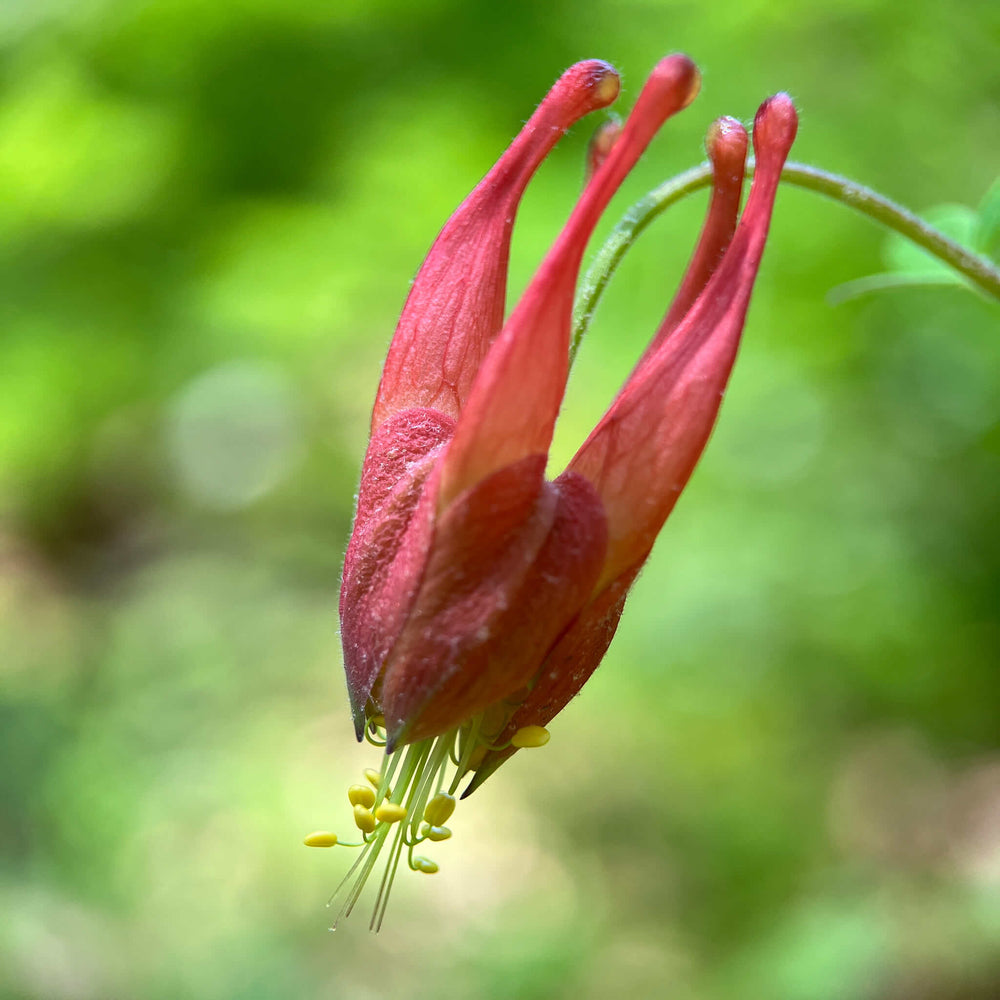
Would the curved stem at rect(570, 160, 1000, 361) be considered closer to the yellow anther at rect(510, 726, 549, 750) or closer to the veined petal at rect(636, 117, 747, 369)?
the veined petal at rect(636, 117, 747, 369)

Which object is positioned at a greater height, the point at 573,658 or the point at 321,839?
the point at 573,658

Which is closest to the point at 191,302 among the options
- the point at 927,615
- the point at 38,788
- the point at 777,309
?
the point at 38,788

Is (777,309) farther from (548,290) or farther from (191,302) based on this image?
(548,290)

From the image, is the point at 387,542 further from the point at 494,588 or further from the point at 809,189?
the point at 809,189

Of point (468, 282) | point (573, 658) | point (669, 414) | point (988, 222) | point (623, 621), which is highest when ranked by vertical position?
point (623, 621)

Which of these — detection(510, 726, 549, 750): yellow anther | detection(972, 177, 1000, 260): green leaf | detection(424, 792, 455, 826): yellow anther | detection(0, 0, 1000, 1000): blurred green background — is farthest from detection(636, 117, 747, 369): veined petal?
detection(0, 0, 1000, 1000): blurred green background

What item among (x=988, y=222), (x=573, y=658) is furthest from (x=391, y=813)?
(x=988, y=222)

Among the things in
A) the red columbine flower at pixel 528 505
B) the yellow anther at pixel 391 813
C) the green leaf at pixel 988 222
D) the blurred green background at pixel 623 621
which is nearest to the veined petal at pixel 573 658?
the red columbine flower at pixel 528 505
